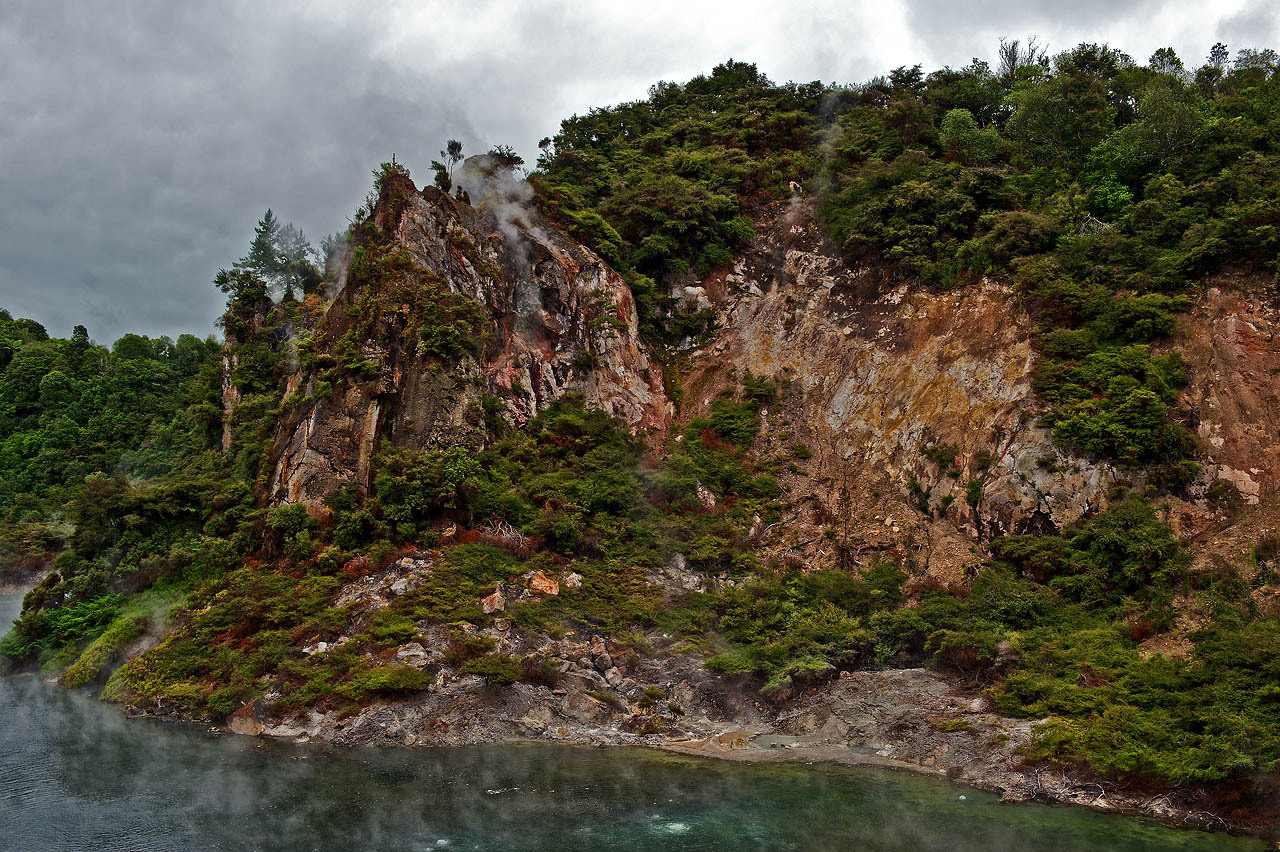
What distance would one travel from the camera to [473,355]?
3031 centimetres

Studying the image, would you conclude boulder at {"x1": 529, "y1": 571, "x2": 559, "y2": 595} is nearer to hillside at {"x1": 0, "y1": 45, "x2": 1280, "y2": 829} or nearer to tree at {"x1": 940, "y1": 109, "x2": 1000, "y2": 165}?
hillside at {"x1": 0, "y1": 45, "x2": 1280, "y2": 829}

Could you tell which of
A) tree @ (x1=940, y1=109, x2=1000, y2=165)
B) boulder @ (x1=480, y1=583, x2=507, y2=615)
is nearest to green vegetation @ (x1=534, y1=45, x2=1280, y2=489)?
tree @ (x1=940, y1=109, x2=1000, y2=165)

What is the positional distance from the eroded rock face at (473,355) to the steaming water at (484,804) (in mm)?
11899

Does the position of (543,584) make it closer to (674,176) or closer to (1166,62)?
(674,176)

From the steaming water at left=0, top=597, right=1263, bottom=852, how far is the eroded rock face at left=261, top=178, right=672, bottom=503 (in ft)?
39.0

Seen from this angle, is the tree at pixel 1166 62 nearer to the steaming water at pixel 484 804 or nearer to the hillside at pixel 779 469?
the hillside at pixel 779 469

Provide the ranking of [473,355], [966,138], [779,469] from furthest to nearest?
1. [966,138]
2. [779,469]
3. [473,355]

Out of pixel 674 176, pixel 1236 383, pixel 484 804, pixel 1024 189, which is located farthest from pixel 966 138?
pixel 484 804

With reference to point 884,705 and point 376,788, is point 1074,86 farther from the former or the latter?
point 376,788

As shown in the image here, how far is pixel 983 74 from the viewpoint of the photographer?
132ft

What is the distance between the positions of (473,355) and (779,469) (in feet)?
44.6

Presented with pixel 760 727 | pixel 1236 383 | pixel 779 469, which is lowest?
pixel 760 727

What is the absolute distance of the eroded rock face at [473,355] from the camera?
28328 mm

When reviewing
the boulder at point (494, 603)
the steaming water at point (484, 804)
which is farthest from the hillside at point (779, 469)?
the steaming water at point (484, 804)
